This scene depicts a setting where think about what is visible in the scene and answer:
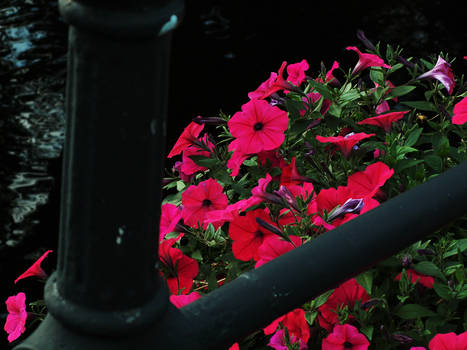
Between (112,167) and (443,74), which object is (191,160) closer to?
(443,74)

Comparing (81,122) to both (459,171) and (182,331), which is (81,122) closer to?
(182,331)

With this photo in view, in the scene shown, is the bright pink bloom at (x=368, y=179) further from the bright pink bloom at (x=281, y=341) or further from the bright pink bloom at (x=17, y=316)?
the bright pink bloom at (x=17, y=316)

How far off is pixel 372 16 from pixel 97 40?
5.28 metres

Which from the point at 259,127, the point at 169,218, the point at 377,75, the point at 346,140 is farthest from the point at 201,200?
the point at 377,75

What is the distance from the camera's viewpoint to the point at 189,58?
5195 mm

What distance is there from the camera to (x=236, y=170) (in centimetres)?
183

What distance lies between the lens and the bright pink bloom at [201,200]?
176cm

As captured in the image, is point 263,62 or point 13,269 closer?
point 13,269

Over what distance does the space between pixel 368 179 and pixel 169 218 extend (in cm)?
47

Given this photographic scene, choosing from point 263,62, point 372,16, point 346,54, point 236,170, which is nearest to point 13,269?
point 236,170

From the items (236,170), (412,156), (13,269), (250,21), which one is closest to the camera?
(236,170)

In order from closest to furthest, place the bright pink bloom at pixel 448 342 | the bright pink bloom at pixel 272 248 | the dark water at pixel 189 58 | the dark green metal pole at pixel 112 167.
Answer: the dark green metal pole at pixel 112 167 → the bright pink bloom at pixel 448 342 → the bright pink bloom at pixel 272 248 → the dark water at pixel 189 58

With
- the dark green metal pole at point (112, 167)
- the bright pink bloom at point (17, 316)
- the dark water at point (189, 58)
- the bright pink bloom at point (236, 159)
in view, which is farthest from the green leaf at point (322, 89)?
the dark water at point (189, 58)

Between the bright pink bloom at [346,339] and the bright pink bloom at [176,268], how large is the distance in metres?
0.35
